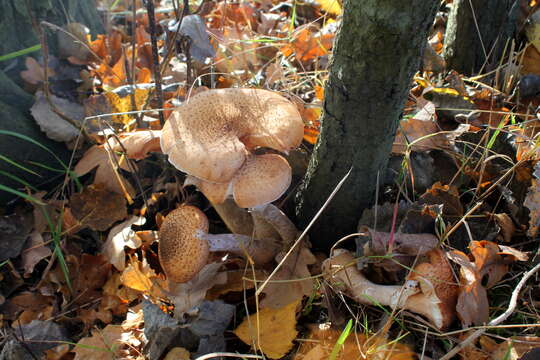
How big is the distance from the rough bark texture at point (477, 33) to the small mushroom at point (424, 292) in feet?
4.56

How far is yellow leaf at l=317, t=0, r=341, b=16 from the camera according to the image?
121 inches

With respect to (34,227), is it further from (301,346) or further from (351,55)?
(351,55)

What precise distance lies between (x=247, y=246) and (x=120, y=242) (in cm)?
63

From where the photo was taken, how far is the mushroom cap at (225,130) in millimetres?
1560

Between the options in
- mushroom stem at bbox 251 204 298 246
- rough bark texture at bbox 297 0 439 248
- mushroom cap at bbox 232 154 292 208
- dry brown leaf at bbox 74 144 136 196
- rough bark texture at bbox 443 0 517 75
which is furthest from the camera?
rough bark texture at bbox 443 0 517 75

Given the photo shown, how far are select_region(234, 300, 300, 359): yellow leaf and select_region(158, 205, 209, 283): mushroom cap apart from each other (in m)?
0.31

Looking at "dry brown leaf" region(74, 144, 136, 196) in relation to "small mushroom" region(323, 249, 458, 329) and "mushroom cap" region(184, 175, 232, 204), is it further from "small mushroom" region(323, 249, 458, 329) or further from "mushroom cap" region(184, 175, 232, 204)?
"small mushroom" region(323, 249, 458, 329)

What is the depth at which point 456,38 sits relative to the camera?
2.48 m

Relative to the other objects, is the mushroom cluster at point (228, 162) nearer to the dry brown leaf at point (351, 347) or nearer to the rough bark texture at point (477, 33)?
the dry brown leaf at point (351, 347)

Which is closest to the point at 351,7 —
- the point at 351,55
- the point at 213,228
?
the point at 351,55

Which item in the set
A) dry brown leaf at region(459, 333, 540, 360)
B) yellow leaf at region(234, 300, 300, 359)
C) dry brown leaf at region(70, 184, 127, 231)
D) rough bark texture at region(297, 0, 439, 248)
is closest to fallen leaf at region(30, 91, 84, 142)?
dry brown leaf at region(70, 184, 127, 231)

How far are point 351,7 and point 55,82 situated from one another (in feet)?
6.58

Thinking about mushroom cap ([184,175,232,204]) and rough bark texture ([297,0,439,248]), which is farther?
mushroom cap ([184,175,232,204])

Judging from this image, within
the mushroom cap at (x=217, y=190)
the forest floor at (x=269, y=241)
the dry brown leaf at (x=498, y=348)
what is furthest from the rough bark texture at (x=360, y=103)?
the dry brown leaf at (x=498, y=348)
